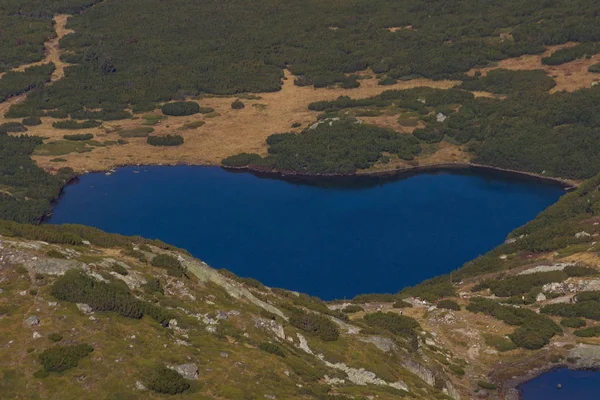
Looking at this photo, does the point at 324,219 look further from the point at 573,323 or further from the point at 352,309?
the point at 573,323

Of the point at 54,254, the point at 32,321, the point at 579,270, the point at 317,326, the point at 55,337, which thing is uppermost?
the point at 54,254

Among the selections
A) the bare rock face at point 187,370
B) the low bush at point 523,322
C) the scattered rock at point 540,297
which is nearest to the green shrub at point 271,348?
the bare rock face at point 187,370

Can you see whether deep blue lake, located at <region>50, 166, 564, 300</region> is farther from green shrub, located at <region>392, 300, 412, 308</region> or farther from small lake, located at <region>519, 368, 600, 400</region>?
small lake, located at <region>519, 368, 600, 400</region>

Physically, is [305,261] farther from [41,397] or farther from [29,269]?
[41,397]

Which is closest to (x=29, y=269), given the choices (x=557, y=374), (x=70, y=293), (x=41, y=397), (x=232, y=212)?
(x=70, y=293)

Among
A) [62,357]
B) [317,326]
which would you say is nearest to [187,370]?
[62,357]

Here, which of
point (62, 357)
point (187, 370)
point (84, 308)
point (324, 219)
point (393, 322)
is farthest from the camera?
point (324, 219)

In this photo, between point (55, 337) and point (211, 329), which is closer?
point (55, 337)
